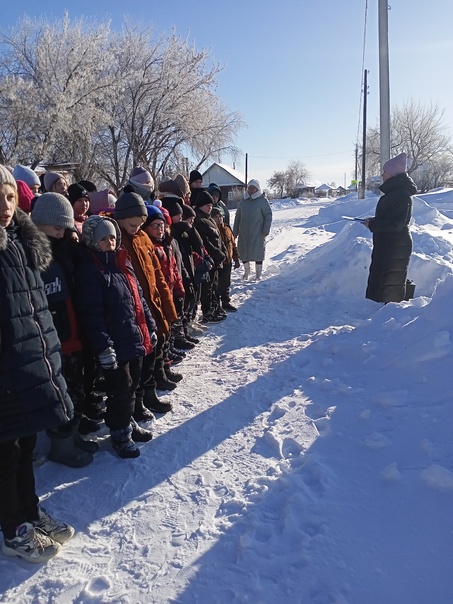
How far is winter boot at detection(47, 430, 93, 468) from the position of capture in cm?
277

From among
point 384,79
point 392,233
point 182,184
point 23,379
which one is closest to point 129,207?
point 23,379

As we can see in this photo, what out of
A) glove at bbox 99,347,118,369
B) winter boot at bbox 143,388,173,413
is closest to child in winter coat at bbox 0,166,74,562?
glove at bbox 99,347,118,369

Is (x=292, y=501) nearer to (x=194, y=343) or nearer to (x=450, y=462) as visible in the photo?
(x=450, y=462)

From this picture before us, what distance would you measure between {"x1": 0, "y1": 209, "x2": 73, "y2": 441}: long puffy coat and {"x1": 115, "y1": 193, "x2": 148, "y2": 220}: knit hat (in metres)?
1.11

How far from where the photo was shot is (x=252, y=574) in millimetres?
1921

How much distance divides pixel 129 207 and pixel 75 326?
94 cm

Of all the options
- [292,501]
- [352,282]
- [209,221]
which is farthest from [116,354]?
[352,282]

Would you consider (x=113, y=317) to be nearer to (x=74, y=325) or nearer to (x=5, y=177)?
(x=74, y=325)

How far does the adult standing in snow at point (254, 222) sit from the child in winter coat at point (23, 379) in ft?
21.2

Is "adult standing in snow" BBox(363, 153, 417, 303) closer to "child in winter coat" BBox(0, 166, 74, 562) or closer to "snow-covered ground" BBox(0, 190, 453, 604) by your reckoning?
"snow-covered ground" BBox(0, 190, 453, 604)

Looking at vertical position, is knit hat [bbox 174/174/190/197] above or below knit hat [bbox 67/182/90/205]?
above

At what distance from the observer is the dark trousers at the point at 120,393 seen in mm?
2785

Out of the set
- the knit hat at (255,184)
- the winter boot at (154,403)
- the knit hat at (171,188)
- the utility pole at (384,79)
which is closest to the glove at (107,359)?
the winter boot at (154,403)

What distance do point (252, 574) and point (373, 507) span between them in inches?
29.2
